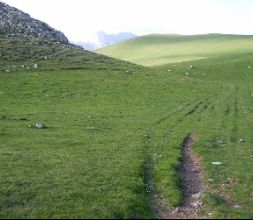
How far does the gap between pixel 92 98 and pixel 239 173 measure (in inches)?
1582

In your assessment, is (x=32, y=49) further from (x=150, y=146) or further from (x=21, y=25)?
(x=150, y=146)

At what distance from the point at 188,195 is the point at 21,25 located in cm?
10003

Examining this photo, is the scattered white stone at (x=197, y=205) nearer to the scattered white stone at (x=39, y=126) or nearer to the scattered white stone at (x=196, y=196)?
the scattered white stone at (x=196, y=196)

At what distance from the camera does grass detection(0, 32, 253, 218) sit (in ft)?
75.2

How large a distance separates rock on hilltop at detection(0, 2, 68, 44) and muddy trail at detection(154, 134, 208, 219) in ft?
277

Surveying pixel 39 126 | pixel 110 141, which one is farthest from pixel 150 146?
pixel 39 126

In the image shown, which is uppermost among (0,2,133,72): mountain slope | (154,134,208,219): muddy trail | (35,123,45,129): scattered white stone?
(0,2,133,72): mountain slope

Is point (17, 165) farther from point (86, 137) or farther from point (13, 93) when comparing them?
point (13, 93)

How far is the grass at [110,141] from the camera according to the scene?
22.9 meters

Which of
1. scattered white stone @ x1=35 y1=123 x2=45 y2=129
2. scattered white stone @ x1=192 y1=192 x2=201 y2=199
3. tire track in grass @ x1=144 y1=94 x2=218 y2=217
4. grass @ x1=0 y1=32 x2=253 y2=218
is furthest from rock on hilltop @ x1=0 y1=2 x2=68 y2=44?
scattered white stone @ x1=192 y1=192 x2=201 y2=199

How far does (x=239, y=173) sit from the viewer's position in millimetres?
29422

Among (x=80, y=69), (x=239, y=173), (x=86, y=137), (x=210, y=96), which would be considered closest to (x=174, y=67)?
(x=80, y=69)

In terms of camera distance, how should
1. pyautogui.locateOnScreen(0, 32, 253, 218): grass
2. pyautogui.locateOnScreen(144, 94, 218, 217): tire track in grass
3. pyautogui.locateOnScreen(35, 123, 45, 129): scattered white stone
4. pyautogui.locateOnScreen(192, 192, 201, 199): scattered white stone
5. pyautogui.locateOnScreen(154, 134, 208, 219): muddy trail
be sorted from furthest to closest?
pyautogui.locateOnScreen(35, 123, 45, 129): scattered white stone
pyautogui.locateOnScreen(144, 94, 218, 217): tire track in grass
pyautogui.locateOnScreen(192, 192, 201, 199): scattered white stone
pyautogui.locateOnScreen(0, 32, 253, 218): grass
pyautogui.locateOnScreen(154, 134, 208, 219): muddy trail

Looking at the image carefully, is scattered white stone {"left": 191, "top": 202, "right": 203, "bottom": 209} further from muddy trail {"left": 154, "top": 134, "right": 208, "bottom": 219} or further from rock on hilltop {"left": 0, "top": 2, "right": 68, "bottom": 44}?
rock on hilltop {"left": 0, "top": 2, "right": 68, "bottom": 44}
